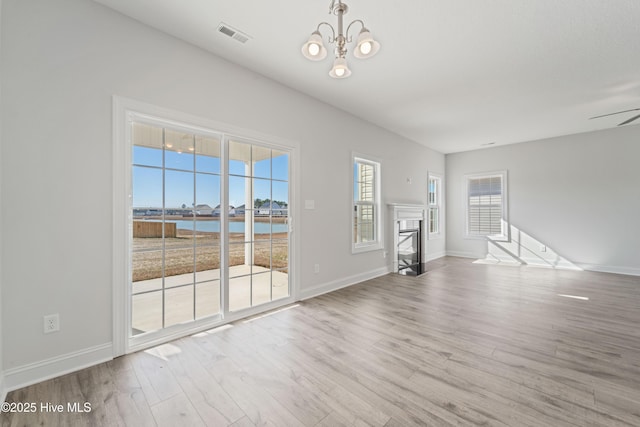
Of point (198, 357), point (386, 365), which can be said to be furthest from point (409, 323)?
point (198, 357)

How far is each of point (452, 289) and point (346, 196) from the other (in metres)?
2.25

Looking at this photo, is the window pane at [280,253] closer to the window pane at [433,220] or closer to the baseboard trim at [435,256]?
the baseboard trim at [435,256]

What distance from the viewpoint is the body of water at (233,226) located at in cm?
269

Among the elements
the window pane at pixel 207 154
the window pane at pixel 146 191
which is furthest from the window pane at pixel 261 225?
the window pane at pixel 146 191

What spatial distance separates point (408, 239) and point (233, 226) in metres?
4.03

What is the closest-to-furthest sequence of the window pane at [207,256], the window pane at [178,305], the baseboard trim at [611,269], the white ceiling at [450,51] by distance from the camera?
the white ceiling at [450,51] → the window pane at [178,305] → the window pane at [207,256] → the baseboard trim at [611,269]

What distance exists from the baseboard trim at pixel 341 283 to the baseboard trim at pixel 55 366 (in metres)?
2.15

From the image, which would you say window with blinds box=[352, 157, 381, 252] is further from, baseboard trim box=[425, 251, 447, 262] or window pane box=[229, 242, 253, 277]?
baseboard trim box=[425, 251, 447, 262]

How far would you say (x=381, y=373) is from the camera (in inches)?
78.6

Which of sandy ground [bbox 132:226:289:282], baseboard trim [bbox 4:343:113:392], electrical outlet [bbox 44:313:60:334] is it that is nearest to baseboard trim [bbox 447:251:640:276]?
Answer: sandy ground [bbox 132:226:289:282]

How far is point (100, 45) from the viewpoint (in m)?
2.17

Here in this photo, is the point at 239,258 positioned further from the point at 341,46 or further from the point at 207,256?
the point at 341,46

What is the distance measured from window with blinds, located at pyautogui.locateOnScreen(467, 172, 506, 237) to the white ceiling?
2.36 meters

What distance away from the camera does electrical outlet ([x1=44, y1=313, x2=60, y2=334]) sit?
1.93m
